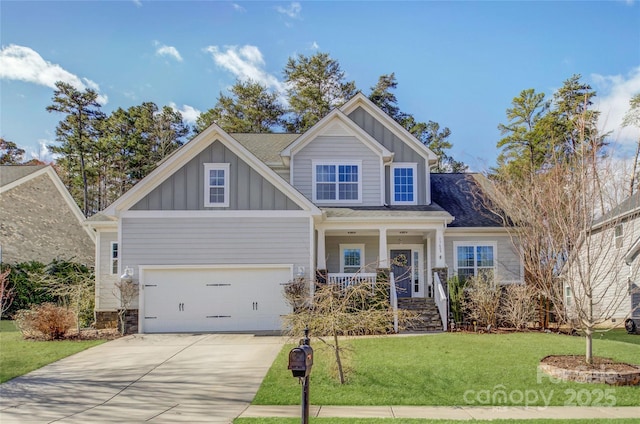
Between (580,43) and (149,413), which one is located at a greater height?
(580,43)

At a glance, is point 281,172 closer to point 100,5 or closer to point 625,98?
point 100,5

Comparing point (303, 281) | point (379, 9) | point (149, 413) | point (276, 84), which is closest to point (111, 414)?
point (149, 413)

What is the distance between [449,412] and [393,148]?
12833 millimetres

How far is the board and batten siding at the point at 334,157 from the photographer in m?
18.2

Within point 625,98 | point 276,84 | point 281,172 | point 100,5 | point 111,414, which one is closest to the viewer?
point 111,414

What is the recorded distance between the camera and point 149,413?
7488mm

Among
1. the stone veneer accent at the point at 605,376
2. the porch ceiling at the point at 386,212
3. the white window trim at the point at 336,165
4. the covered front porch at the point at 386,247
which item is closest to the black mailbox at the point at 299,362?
the stone veneer accent at the point at 605,376

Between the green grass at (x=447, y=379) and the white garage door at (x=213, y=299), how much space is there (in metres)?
3.90

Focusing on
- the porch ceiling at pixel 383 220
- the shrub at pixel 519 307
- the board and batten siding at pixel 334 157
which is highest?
the board and batten siding at pixel 334 157

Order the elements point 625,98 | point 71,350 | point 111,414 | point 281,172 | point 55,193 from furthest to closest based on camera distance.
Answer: point 625,98 < point 55,193 < point 281,172 < point 71,350 < point 111,414

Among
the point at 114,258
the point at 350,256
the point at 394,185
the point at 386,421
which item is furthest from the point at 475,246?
the point at 114,258

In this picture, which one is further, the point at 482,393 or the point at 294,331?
the point at 294,331

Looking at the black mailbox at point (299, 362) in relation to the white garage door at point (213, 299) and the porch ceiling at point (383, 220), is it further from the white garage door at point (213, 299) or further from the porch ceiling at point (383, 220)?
the porch ceiling at point (383, 220)

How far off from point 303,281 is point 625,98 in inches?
1051
